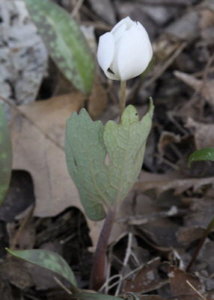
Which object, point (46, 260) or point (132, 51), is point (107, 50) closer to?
point (132, 51)

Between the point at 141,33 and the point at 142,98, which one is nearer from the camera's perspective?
the point at 141,33

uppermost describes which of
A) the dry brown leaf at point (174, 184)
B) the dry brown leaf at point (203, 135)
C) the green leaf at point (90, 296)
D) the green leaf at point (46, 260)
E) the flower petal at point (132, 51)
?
the flower petal at point (132, 51)

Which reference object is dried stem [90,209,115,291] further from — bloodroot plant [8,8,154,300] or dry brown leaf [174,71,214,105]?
dry brown leaf [174,71,214,105]

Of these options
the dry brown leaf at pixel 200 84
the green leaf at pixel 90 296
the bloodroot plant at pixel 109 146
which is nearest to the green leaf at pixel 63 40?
the dry brown leaf at pixel 200 84

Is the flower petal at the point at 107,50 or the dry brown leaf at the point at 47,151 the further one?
the dry brown leaf at the point at 47,151

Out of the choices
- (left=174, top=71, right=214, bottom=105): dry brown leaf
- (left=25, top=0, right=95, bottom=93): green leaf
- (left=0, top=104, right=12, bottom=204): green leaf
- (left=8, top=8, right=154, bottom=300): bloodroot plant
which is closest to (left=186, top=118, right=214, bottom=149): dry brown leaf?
(left=174, top=71, right=214, bottom=105): dry brown leaf

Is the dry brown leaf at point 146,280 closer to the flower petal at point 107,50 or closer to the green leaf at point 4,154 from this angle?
the green leaf at point 4,154

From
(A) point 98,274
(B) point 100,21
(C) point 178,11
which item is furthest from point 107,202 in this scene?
(C) point 178,11

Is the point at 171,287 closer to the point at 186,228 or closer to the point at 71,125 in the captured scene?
the point at 186,228
